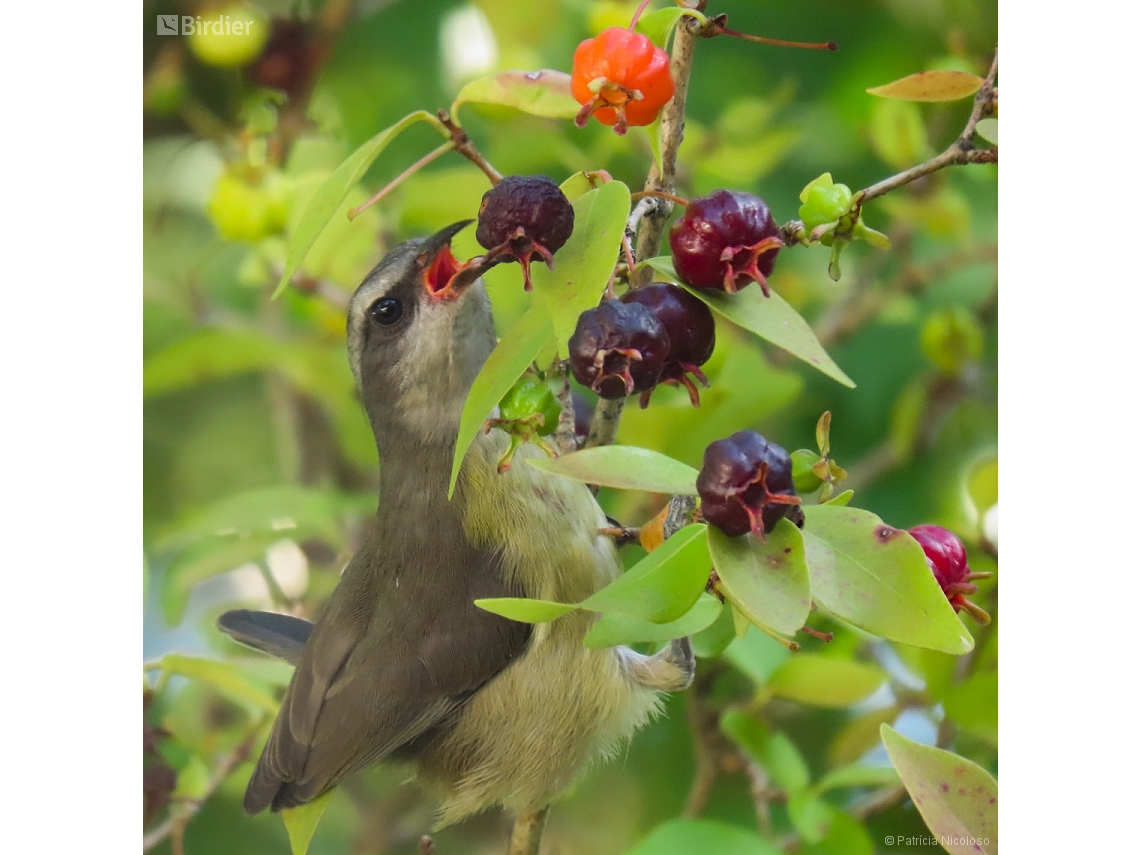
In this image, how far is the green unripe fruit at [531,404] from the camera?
925 millimetres

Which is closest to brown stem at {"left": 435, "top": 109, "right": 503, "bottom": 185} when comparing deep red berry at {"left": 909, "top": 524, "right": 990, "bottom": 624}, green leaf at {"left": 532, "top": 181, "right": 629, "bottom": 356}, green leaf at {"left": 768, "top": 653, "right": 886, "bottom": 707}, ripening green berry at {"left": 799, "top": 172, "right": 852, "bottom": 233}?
green leaf at {"left": 532, "top": 181, "right": 629, "bottom": 356}

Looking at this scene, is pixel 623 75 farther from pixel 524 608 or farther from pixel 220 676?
pixel 220 676

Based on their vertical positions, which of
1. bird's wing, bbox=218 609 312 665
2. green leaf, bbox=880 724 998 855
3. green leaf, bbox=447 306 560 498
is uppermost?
green leaf, bbox=447 306 560 498

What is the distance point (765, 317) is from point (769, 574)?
8.2 inches

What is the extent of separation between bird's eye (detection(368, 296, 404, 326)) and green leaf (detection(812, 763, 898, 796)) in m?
0.76

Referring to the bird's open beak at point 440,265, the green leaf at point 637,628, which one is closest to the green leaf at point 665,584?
the green leaf at point 637,628

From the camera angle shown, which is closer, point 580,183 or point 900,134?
point 580,183

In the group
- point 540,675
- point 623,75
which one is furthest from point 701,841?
point 623,75

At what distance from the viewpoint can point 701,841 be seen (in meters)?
1.31

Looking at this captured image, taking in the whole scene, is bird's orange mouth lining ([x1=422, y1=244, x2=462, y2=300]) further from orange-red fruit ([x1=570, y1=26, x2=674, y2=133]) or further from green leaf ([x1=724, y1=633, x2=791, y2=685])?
green leaf ([x1=724, y1=633, x2=791, y2=685])

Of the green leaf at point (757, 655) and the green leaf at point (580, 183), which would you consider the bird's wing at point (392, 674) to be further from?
the green leaf at point (580, 183)

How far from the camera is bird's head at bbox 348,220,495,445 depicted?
134 cm

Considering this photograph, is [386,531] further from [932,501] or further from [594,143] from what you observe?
[932,501]

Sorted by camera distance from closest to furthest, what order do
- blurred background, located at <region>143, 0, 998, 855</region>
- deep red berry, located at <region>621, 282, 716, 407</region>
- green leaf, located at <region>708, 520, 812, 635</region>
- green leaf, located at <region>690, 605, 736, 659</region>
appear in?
green leaf, located at <region>708, 520, 812, 635</region> < deep red berry, located at <region>621, 282, 716, 407</region> < green leaf, located at <region>690, 605, 736, 659</region> < blurred background, located at <region>143, 0, 998, 855</region>
